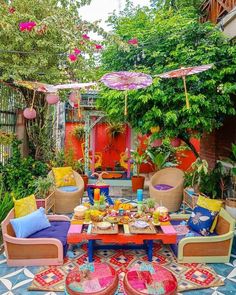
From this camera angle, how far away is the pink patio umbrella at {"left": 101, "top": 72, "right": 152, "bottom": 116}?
4.17 meters

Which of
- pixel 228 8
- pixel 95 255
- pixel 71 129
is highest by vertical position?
pixel 228 8

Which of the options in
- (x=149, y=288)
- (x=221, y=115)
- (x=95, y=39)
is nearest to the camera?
(x=149, y=288)

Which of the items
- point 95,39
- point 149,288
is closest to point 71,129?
point 95,39

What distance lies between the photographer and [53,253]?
4051 millimetres

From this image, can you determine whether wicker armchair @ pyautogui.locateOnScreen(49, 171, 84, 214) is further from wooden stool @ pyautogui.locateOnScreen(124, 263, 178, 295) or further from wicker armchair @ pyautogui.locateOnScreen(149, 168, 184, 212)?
wooden stool @ pyautogui.locateOnScreen(124, 263, 178, 295)

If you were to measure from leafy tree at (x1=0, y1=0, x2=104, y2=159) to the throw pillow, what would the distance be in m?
3.41

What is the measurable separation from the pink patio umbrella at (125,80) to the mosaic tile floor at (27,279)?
307 cm

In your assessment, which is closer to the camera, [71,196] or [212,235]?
[212,235]

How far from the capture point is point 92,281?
2.87m

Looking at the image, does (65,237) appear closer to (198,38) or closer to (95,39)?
(95,39)

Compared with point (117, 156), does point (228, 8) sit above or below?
above

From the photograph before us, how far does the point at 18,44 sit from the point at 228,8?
483 centimetres

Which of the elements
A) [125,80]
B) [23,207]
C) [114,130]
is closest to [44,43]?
[125,80]

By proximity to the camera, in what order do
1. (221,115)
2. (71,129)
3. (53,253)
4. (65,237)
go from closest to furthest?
1. (53,253)
2. (65,237)
3. (221,115)
4. (71,129)
